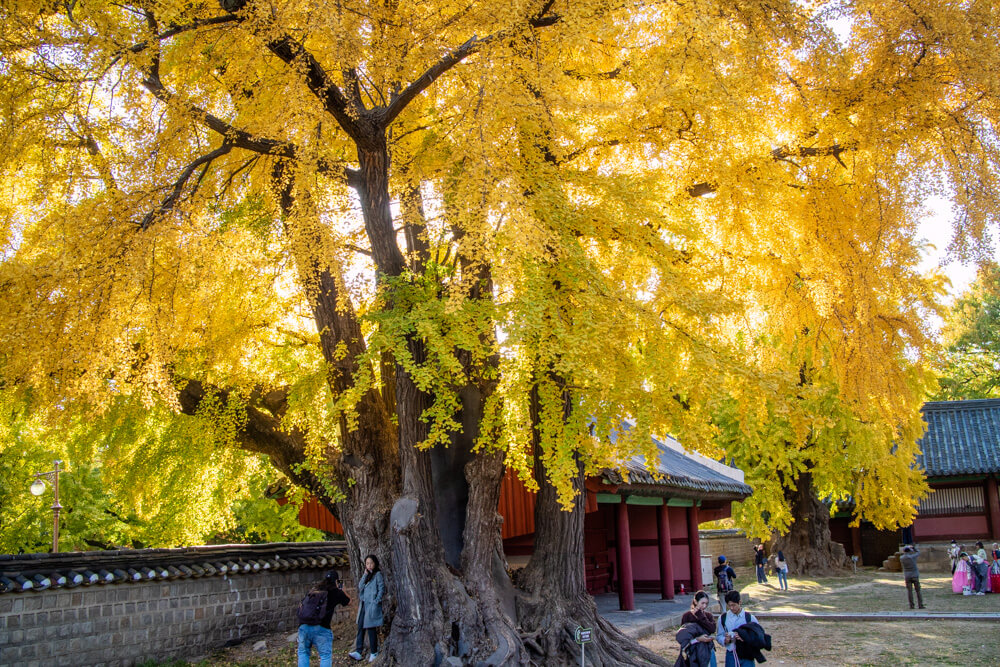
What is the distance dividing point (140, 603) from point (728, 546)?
87.9ft

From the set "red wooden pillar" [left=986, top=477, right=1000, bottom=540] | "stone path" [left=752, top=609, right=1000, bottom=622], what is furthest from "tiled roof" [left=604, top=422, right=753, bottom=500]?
"red wooden pillar" [left=986, top=477, right=1000, bottom=540]

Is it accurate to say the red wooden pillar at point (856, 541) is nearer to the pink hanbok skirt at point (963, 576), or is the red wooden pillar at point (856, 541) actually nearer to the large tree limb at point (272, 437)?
the pink hanbok skirt at point (963, 576)

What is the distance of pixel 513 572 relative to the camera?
1106 cm


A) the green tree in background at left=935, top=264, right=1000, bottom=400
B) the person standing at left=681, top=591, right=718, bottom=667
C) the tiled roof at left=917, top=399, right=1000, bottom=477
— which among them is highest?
the green tree in background at left=935, top=264, right=1000, bottom=400

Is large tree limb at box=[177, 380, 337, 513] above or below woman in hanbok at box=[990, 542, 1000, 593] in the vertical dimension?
above

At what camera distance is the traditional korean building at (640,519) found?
15.2 metres

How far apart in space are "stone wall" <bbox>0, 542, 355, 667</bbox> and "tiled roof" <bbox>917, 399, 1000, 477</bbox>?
77.3 feet

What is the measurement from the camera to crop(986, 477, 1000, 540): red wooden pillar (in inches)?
1085

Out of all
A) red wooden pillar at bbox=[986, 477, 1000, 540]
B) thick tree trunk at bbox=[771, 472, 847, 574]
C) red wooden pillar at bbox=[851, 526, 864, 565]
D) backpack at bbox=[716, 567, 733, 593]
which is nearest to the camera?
backpack at bbox=[716, 567, 733, 593]

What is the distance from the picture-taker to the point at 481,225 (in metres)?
8.20

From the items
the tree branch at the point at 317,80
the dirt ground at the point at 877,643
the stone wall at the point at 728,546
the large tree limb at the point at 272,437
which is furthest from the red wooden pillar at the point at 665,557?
the tree branch at the point at 317,80

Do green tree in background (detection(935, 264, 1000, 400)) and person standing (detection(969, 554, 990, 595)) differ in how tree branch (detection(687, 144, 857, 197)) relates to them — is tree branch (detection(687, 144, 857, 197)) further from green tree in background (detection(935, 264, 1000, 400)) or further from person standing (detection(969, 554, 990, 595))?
green tree in background (detection(935, 264, 1000, 400))

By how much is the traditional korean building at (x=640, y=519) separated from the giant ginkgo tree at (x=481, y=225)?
14.5 feet

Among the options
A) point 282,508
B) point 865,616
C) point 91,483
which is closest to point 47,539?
point 91,483
